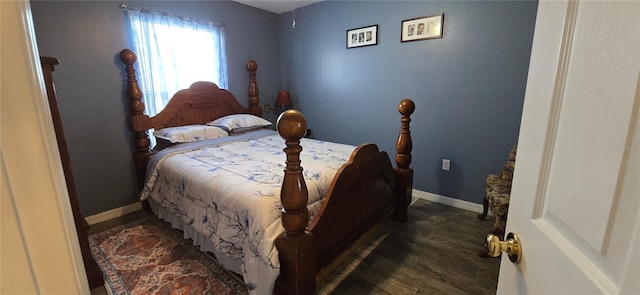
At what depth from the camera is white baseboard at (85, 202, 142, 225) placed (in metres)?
2.62

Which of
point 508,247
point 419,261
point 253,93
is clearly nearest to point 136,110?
point 253,93

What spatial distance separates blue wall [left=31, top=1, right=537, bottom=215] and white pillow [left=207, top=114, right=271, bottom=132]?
0.50 metres

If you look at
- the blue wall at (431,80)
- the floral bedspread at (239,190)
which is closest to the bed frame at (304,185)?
the floral bedspread at (239,190)

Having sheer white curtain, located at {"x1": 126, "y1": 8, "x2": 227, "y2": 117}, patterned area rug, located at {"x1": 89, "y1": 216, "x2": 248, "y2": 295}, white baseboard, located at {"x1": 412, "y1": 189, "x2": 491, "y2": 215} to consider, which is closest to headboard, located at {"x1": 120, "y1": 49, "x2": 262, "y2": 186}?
sheer white curtain, located at {"x1": 126, "y1": 8, "x2": 227, "y2": 117}

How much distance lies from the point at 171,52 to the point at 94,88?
801 mm

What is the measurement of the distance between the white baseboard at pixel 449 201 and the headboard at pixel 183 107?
236cm

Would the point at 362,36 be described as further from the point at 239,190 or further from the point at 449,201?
the point at 239,190

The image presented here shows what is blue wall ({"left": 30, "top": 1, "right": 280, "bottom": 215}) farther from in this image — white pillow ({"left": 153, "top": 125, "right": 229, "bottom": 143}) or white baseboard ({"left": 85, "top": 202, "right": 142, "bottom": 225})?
white pillow ({"left": 153, "top": 125, "right": 229, "bottom": 143})

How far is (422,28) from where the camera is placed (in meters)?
2.80

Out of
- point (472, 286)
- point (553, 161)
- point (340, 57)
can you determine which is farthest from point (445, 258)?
point (340, 57)

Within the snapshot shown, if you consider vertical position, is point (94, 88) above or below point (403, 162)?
above

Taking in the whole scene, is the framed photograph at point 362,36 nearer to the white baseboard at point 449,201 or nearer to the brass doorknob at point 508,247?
the white baseboard at point 449,201

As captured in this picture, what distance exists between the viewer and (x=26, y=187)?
0.36 m

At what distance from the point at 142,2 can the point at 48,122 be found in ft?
9.81
